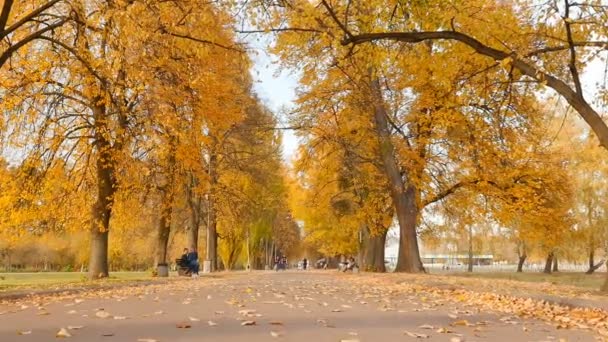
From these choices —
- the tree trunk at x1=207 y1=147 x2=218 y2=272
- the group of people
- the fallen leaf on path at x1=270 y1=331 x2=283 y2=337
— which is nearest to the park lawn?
the group of people

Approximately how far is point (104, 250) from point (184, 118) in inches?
233

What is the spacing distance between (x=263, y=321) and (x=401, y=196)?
64.3ft

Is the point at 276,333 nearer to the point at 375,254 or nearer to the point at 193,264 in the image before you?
the point at 193,264

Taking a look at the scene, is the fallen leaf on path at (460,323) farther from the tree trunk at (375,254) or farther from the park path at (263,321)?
the tree trunk at (375,254)

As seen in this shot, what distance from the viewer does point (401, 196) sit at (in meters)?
27.3

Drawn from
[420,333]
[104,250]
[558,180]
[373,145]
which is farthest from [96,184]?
[558,180]

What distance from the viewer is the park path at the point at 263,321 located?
706 centimetres

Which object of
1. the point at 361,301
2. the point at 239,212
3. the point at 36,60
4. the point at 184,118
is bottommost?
the point at 361,301

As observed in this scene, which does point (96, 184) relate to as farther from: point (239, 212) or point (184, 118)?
point (239, 212)

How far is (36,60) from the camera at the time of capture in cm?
1794

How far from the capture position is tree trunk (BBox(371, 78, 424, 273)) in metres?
27.0

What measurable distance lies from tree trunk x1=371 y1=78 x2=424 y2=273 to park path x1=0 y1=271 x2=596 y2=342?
15.0m

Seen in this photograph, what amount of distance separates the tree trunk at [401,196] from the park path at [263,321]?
49.1 feet

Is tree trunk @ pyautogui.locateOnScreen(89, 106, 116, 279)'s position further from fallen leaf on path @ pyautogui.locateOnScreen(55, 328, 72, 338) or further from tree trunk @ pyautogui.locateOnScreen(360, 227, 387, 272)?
tree trunk @ pyautogui.locateOnScreen(360, 227, 387, 272)
